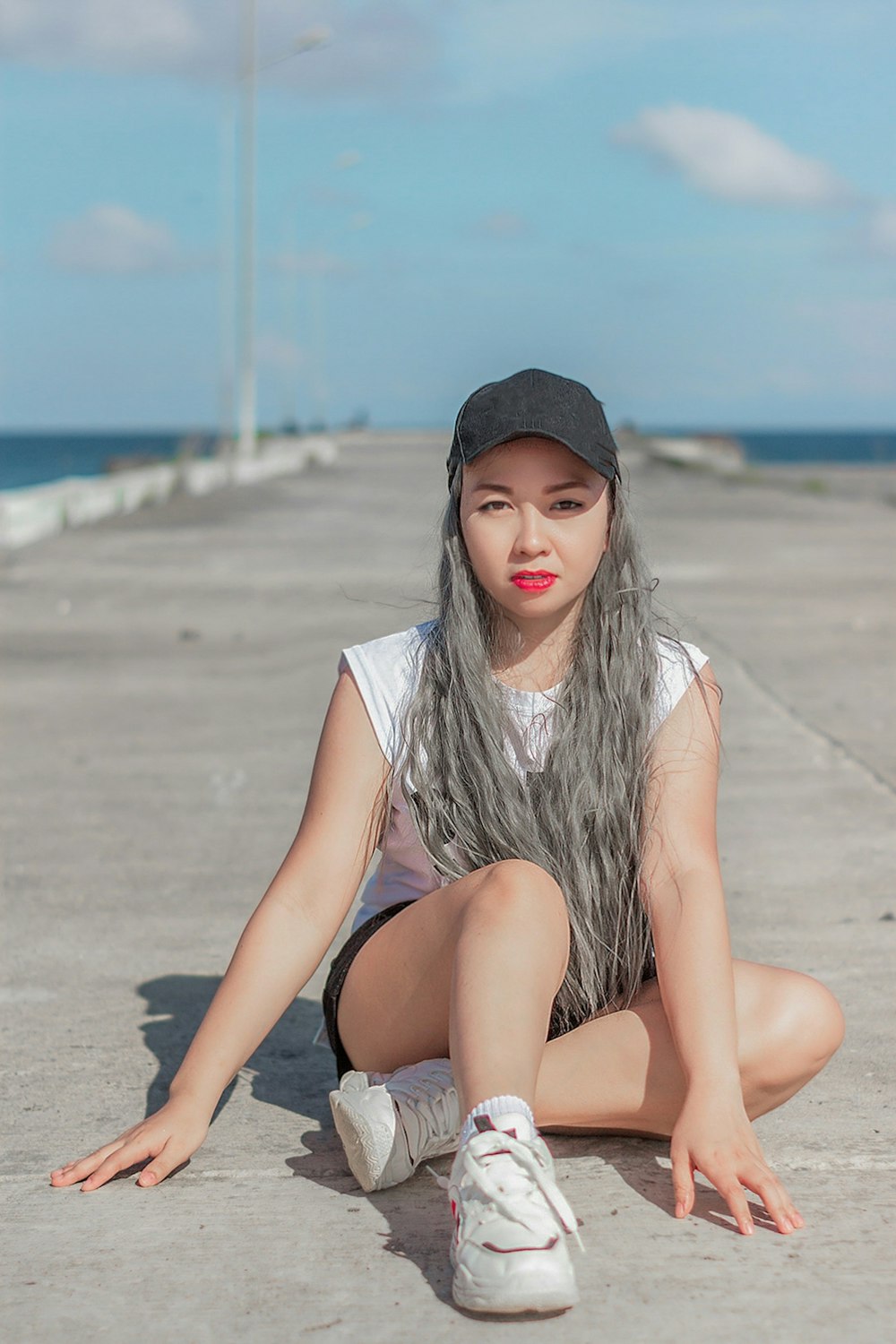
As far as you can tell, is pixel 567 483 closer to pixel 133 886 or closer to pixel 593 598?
pixel 593 598

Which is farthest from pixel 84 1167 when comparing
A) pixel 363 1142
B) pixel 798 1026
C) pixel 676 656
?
pixel 676 656

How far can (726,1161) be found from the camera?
2.39 meters

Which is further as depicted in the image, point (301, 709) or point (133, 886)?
point (301, 709)

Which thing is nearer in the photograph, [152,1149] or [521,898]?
[521,898]

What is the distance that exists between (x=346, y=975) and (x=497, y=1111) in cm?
62

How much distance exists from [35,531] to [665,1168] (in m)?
13.8

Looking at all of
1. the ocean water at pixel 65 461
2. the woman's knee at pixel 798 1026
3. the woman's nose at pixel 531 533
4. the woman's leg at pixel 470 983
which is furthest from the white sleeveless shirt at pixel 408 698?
the ocean water at pixel 65 461

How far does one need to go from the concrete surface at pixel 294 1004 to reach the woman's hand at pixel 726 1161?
0.04 m

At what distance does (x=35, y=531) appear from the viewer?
15.7 m

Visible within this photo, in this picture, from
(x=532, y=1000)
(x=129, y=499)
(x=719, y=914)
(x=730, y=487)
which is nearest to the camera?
(x=532, y=1000)

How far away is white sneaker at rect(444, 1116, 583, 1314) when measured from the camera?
2070 mm

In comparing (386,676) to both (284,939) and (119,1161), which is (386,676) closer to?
(284,939)

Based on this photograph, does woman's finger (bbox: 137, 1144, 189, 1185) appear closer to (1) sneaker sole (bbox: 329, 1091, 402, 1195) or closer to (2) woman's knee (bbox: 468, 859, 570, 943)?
(1) sneaker sole (bbox: 329, 1091, 402, 1195)

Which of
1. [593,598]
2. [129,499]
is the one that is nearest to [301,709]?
[593,598]
